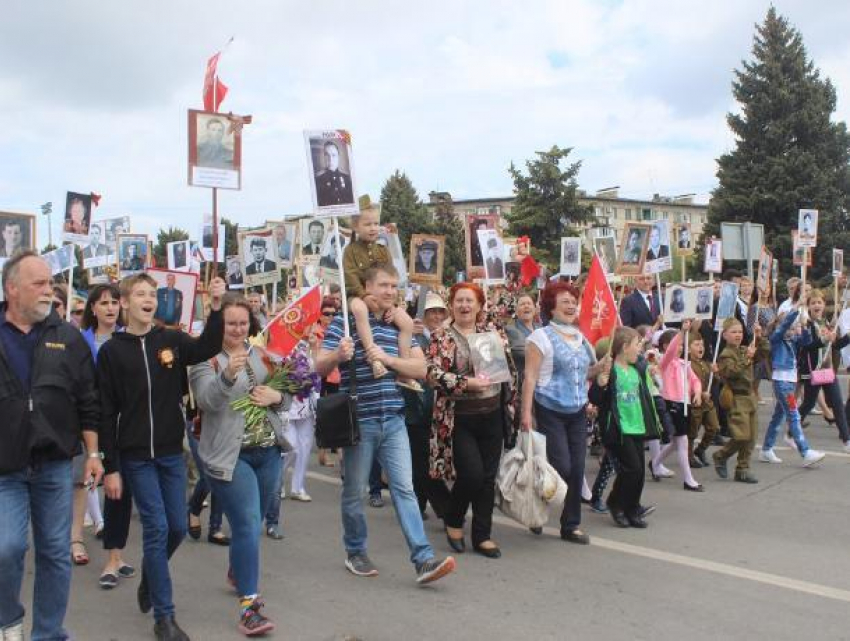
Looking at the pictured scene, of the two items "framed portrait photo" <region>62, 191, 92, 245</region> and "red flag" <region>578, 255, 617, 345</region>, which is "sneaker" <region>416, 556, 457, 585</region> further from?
"framed portrait photo" <region>62, 191, 92, 245</region>

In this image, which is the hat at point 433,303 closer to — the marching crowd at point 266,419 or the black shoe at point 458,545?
the marching crowd at point 266,419

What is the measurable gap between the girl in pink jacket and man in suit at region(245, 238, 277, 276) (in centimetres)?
667

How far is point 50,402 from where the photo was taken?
12.3 feet

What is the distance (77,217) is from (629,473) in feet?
26.9

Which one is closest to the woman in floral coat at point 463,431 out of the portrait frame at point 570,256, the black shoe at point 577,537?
the black shoe at point 577,537

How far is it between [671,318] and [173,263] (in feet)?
33.7

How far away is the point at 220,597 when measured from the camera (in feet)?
16.2

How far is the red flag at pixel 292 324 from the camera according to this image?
226 inches

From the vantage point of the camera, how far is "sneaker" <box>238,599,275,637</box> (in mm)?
4262

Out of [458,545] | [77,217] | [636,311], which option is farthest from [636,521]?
[77,217]

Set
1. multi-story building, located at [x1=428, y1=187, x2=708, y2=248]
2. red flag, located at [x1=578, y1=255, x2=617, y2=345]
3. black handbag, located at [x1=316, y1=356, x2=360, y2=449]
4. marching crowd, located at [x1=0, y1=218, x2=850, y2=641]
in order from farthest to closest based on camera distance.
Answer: multi-story building, located at [x1=428, y1=187, x2=708, y2=248], red flag, located at [x1=578, y1=255, x2=617, y2=345], black handbag, located at [x1=316, y1=356, x2=360, y2=449], marching crowd, located at [x1=0, y1=218, x2=850, y2=641]

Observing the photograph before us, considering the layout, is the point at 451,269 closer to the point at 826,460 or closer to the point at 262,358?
the point at 826,460

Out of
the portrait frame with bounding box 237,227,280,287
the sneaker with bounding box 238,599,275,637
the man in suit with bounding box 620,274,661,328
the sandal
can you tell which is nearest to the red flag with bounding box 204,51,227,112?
the sandal

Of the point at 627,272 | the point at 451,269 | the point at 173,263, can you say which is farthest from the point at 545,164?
the point at 627,272
